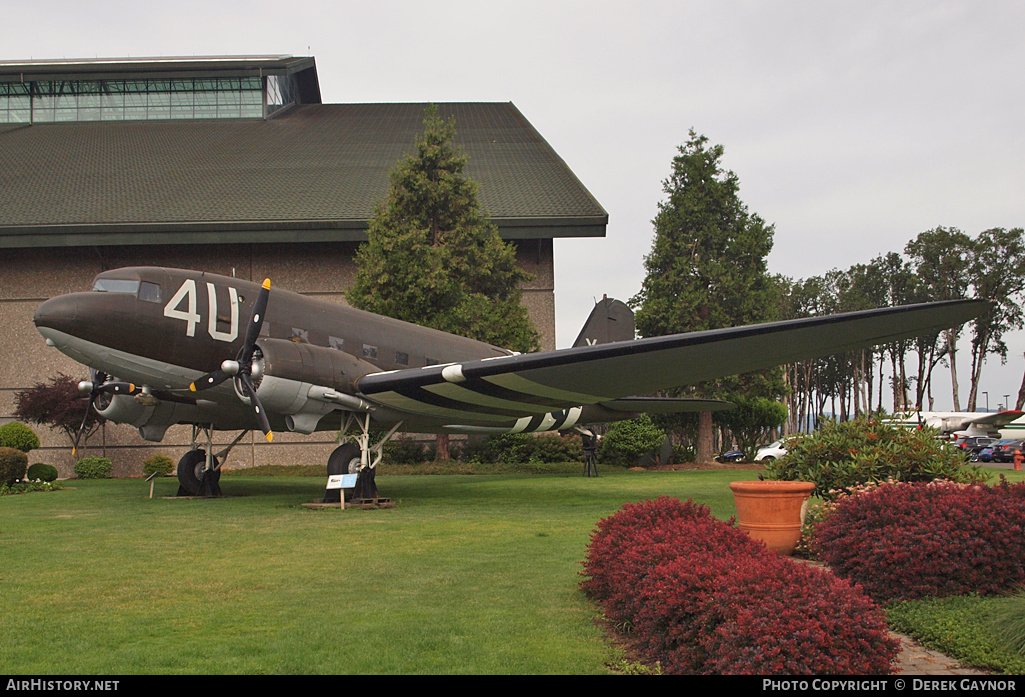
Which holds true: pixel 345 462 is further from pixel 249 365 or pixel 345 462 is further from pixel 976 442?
pixel 976 442

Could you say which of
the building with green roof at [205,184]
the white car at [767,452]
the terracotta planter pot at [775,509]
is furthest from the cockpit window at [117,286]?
the white car at [767,452]

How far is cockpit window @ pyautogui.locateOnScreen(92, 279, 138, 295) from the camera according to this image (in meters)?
15.1

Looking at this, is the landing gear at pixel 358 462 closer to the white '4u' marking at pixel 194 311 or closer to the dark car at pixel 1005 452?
the white '4u' marking at pixel 194 311

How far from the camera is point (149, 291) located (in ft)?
50.0

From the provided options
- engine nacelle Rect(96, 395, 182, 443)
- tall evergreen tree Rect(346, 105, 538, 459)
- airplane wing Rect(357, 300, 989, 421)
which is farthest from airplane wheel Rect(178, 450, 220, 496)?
tall evergreen tree Rect(346, 105, 538, 459)

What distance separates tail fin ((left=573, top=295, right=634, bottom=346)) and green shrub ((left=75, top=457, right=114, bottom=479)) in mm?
19924

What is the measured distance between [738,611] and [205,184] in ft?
122

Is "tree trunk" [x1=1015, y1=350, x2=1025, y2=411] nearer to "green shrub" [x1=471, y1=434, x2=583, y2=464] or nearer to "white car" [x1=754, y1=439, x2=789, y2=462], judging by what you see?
"white car" [x1=754, y1=439, x2=789, y2=462]

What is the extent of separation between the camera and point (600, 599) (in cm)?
711

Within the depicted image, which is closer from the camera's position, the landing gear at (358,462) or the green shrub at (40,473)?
the landing gear at (358,462)

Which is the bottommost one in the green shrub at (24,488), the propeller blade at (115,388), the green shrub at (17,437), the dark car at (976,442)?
the dark car at (976,442)

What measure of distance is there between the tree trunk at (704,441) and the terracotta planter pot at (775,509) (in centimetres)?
2770

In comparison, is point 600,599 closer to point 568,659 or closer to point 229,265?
point 568,659

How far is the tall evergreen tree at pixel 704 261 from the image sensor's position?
1451 inches
